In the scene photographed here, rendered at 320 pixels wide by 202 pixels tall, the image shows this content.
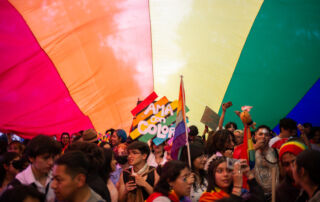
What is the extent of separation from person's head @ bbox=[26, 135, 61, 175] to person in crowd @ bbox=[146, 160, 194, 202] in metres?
1.09

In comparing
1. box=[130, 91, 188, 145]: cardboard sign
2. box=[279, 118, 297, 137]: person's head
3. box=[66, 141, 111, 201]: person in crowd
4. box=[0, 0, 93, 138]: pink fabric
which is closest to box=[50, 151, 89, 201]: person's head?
box=[66, 141, 111, 201]: person in crowd

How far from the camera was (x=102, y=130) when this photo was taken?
11125 millimetres

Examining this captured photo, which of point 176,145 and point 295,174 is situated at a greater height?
point 176,145

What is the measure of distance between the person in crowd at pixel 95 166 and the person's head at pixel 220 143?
205cm

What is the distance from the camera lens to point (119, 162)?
5.68 meters

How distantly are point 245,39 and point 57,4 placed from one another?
528 centimetres

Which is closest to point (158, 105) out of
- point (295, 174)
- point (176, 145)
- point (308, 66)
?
point (176, 145)

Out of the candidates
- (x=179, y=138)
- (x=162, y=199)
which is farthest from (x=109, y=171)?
(x=179, y=138)

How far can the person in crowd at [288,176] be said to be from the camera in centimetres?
379

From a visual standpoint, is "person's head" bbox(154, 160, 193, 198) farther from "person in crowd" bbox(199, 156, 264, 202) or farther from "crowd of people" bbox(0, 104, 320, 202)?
"person in crowd" bbox(199, 156, 264, 202)

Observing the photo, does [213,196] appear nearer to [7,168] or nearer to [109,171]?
[109,171]

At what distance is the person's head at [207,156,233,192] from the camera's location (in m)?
3.73

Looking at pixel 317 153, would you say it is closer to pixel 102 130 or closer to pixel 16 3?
pixel 16 3

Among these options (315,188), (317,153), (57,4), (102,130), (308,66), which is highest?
(57,4)
